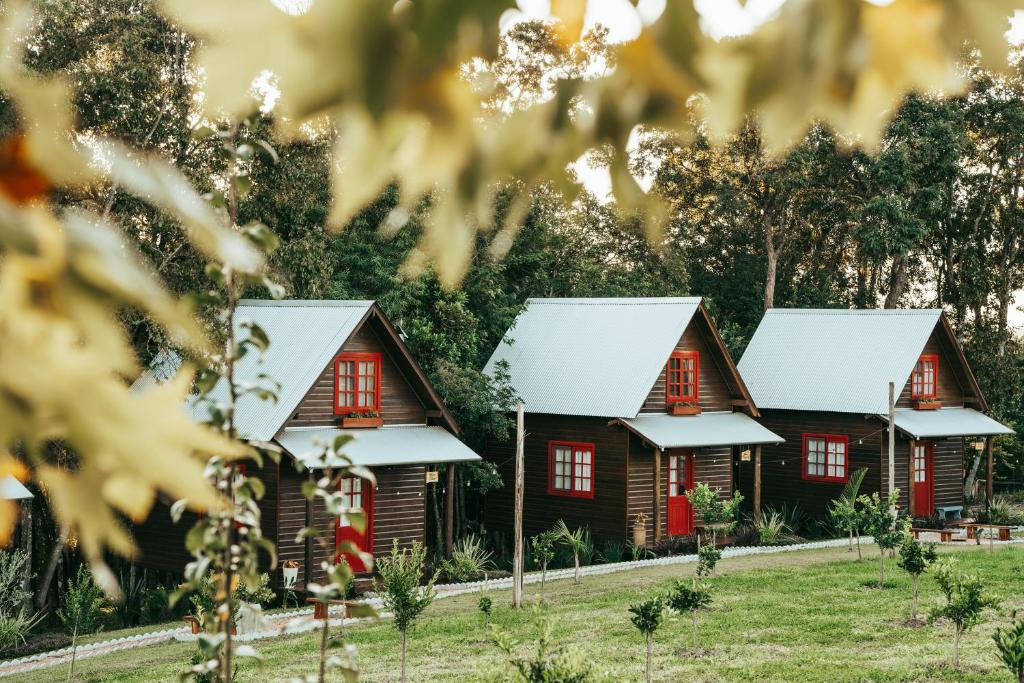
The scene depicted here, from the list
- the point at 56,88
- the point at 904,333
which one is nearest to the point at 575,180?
the point at 56,88

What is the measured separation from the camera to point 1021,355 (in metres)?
33.9

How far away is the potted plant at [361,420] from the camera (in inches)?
757

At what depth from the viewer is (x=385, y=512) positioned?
19656mm

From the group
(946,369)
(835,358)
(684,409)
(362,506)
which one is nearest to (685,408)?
(684,409)

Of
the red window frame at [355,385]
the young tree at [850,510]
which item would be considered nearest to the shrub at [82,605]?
the red window frame at [355,385]

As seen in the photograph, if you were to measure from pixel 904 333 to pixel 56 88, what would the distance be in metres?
27.3

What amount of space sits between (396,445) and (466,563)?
2354mm

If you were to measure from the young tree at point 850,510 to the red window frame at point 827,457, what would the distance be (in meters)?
0.24

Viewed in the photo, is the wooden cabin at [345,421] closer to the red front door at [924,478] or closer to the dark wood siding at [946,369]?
the red front door at [924,478]

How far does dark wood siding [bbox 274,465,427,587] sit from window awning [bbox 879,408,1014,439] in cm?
1093

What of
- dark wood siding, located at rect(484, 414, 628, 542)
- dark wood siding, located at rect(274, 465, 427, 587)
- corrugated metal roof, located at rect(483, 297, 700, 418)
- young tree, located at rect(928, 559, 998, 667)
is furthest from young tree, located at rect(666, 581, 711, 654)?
corrugated metal roof, located at rect(483, 297, 700, 418)

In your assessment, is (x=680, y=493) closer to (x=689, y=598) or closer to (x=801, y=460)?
(x=801, y=460)

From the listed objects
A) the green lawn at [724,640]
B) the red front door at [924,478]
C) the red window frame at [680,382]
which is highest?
the red window frame at [680,382]

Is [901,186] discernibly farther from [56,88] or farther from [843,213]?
[56,88]
